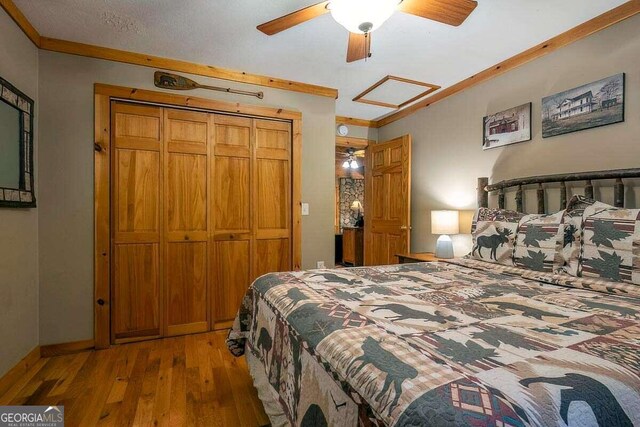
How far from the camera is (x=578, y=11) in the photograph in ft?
6.93

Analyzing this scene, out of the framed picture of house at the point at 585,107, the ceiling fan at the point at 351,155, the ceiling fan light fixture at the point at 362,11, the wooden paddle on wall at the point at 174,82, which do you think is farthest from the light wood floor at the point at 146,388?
the ceiling fan at the point at 351,155

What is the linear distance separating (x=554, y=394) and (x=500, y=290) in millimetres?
1002

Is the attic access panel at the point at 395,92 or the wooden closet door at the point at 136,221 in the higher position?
the attic access panel at the point at 395,92

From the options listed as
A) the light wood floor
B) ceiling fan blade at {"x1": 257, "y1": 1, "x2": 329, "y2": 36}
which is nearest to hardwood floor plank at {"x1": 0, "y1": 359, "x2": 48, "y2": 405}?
the light wood floor

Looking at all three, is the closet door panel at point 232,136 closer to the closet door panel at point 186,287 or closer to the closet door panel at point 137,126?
the closet door panel at point 137,126

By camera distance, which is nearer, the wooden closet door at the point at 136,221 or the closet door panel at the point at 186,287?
the wooden closet door at the point at 136,221

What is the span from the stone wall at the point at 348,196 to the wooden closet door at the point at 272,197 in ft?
17.5

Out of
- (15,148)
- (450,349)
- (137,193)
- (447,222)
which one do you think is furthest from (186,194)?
(450,349)

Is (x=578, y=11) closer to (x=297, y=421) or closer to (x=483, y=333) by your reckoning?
(x=483, y=333)

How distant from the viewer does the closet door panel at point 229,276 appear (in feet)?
9.92

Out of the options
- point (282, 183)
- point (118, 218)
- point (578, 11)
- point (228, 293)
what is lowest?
point (228, 293)

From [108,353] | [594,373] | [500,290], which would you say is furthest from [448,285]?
[108,353]

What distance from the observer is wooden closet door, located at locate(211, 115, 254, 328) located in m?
3.02

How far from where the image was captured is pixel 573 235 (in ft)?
6.07
